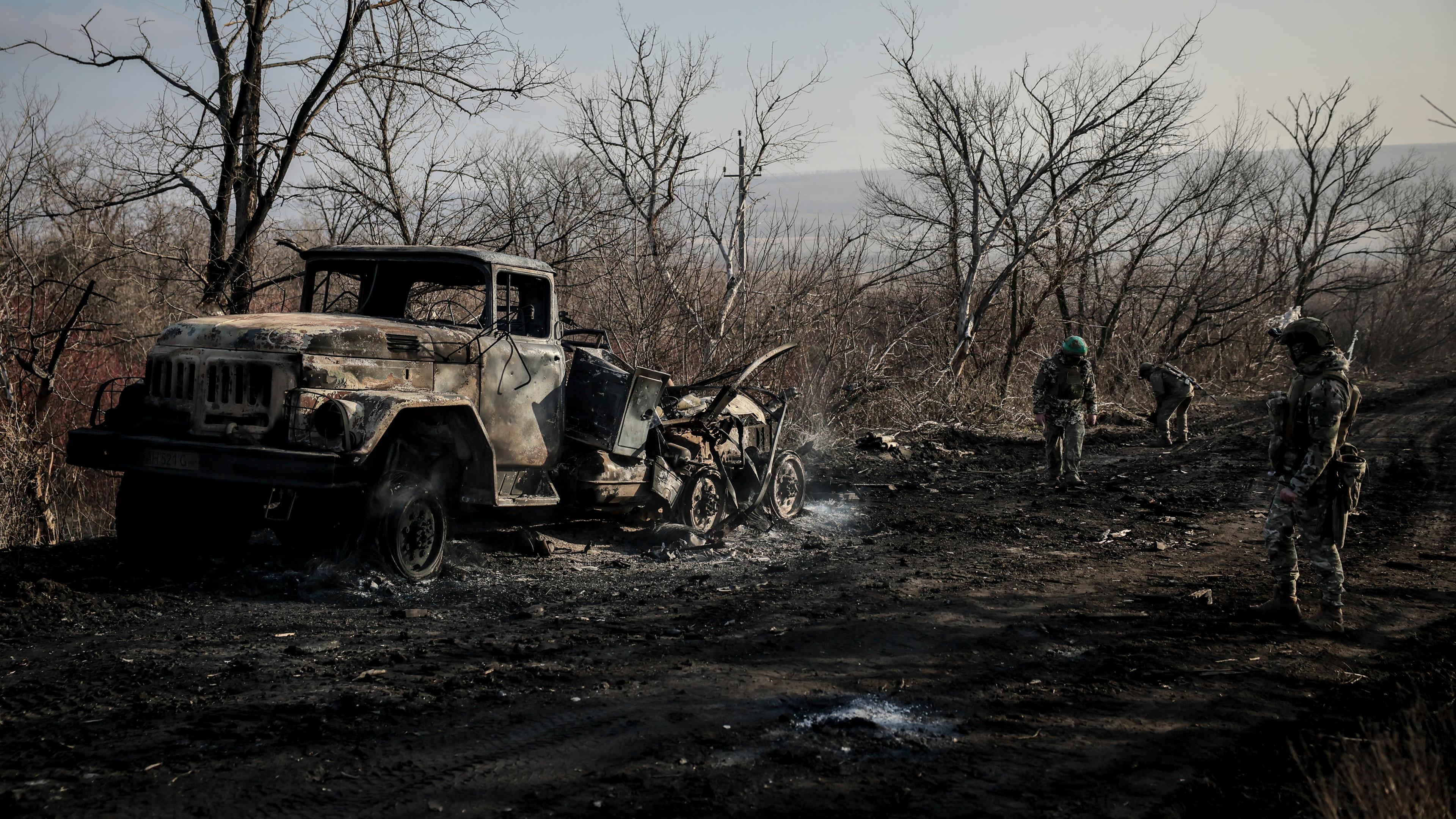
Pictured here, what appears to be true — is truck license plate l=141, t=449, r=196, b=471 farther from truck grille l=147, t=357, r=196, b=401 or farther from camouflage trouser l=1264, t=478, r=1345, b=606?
camouflage trouser l=1264, t=478, r=1345, b=606

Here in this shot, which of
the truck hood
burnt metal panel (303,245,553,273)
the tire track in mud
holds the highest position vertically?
burnt metal panel (303,245,553,273)

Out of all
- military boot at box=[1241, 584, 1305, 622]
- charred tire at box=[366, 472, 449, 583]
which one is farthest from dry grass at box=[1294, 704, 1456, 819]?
charred tire at box=[366, 472, 449, 583]

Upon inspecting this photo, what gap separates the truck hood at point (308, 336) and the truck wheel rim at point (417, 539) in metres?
1.01

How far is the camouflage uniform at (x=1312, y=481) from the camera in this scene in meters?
5.95

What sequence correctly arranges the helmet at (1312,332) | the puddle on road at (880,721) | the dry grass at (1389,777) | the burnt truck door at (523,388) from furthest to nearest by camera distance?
the burnt truck door at (523,388) < the helmet at (1312,332) < the puddle on road at (880,721) < the dry grass at (1389,777)

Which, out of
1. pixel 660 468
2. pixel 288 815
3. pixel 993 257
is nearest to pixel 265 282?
pixel 660 468

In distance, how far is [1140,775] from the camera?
359 centimetres

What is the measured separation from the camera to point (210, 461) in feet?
18.1

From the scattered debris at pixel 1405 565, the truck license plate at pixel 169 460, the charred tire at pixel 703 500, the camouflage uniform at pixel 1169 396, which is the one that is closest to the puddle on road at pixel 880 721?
the truck license plate at pixel 169 460

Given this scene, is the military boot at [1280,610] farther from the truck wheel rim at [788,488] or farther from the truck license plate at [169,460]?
the truck license plate at [169,460]

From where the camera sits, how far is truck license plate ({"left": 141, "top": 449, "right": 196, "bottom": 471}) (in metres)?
5.57

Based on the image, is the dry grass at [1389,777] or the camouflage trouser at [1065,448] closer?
the dry grass at [1389,777]

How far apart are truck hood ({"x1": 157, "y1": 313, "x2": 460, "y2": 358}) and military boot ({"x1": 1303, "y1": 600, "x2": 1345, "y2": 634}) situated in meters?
5.79

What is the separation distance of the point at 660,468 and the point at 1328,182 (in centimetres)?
3198
